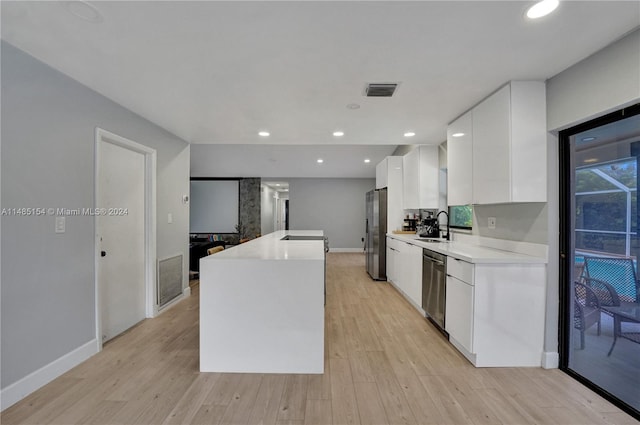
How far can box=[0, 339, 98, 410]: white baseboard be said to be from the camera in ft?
5.92

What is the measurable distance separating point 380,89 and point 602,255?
205 centimetres

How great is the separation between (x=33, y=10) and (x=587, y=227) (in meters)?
3.75

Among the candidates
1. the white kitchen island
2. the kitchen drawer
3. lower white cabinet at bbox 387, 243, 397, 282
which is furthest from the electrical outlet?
lower white cabinet at bbox 387, 243, 397, 282

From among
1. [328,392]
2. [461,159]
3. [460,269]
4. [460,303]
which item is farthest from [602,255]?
[328,392]

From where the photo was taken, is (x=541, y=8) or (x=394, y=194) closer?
(x=541, y=8)

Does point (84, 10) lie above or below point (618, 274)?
above

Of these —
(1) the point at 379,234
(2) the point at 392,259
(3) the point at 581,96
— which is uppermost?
(3) the point at 581,96

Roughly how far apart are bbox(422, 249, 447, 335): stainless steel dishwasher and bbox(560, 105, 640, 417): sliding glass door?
2.98ft

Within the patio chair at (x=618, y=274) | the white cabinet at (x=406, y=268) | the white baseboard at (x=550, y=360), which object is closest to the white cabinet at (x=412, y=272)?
the white cabinet at (x=406, y=268)

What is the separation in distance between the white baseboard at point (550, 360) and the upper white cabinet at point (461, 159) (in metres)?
1.42

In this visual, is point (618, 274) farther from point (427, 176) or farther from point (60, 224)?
point (60, 224)

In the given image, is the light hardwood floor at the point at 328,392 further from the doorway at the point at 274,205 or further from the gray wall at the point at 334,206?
the doorway at the point at 274,205

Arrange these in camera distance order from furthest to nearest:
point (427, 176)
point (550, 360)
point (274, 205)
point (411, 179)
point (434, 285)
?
1. point (274, 205)
2. point (411, 179)
3. point (427, 176)
4. point (434, 285)
5. point (550, 360)

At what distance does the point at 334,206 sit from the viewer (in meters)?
9.33
